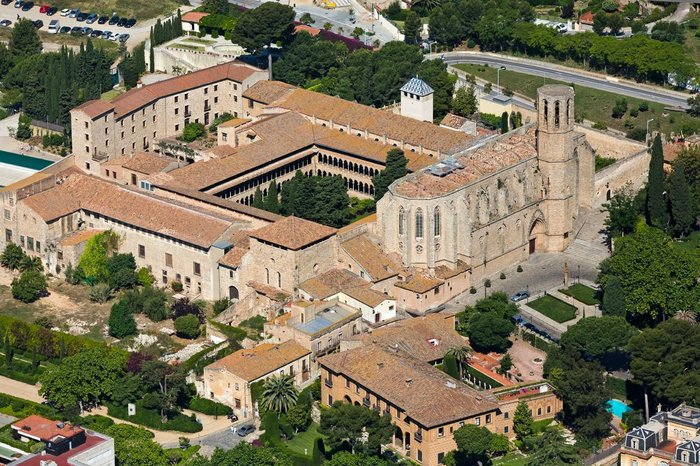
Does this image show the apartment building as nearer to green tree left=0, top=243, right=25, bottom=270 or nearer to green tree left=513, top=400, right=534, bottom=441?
green tree left=0, top=243, right=25, bottom=270

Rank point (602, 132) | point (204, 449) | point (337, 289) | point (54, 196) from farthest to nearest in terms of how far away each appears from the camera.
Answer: point (602, 132)
point (54, 196)
point (337, 289)
point (204, 449)

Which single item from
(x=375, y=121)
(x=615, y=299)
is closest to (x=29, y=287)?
(x=375, y=121)

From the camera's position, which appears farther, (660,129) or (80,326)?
(660,129)

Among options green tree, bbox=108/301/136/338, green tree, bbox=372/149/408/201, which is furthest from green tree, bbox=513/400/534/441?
green tree, bbox=372/149/408/201

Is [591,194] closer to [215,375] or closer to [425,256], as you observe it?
[425,256]

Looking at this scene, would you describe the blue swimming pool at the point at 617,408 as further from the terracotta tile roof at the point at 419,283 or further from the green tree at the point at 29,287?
the green tree at the point at 29,287

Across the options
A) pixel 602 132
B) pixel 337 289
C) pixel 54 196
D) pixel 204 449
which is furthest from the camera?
pixel 602 132

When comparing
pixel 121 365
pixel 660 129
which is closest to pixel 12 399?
pixel 121 365
